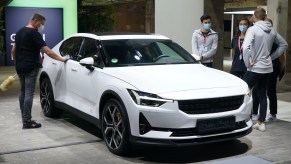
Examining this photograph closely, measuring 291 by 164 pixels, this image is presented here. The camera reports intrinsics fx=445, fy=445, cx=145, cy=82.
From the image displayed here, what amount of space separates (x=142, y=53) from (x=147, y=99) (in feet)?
4.78

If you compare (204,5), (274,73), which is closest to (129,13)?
(204,5)

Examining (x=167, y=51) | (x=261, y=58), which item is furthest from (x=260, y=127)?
(x=167, y=51)

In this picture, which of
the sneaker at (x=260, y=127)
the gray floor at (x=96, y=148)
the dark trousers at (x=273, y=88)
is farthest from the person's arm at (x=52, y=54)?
the dark trousers at (x=273, y=88)

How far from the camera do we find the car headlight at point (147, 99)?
5.17 metres

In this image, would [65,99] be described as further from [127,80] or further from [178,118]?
[178,118]

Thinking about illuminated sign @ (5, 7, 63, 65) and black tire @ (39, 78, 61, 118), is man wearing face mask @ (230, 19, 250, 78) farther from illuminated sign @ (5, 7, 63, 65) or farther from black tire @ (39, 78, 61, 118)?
illuminated sign @ (5, 7, 63, 65)

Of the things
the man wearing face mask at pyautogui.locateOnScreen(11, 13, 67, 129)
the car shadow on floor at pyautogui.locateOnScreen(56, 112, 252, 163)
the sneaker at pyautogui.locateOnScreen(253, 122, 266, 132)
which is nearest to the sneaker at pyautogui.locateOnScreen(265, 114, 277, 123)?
the sneaker at pyautogui.locateOnScreen(253, 122, 266, 132)

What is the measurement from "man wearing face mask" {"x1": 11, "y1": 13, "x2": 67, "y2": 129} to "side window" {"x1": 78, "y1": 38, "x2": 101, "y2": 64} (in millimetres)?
421

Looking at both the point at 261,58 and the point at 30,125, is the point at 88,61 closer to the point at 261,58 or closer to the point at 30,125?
the point at 30,125

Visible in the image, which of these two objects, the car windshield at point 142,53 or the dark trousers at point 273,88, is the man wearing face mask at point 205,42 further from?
the car windshield at point 142,53

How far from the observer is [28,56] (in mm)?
6953

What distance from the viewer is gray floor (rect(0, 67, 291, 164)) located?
18.2 feet

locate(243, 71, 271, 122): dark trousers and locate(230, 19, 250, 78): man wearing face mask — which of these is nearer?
locate(243, 71, 271, 122): dark trousers

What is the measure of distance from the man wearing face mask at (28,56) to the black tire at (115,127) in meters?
1.74
